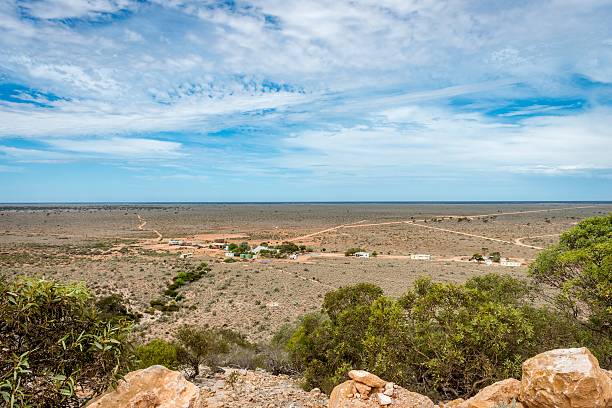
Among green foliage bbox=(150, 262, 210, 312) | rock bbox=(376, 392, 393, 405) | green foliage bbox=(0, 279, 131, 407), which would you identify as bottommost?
green foliage bbox=(150, 262, 210, 312)

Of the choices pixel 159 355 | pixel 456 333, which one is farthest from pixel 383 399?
pixel 159 355

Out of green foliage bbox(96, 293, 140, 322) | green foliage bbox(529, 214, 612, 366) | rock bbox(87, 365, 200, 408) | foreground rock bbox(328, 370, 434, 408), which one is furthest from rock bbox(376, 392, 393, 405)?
green foliage bbox(96, 293, 140, 322)

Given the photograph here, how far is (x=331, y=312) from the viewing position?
39.0 feet

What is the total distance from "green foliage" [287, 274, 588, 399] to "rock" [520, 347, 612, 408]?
7.98 ft

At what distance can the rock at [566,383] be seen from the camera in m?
5.59

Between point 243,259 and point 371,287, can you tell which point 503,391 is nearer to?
point 371,287

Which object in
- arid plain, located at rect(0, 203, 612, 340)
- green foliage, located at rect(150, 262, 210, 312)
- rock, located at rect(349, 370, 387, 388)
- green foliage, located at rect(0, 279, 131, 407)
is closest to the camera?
green foliage, located at rect(0, 279, 131, 407)

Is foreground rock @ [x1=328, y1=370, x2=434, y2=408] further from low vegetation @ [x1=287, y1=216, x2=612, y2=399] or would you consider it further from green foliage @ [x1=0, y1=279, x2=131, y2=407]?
green foliage @ [x1=0, y1=279, x2=131, y2=407]

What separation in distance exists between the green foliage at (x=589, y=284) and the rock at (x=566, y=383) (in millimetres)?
3698

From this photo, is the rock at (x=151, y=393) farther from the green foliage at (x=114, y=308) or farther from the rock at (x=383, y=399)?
the green foliage at (x=114, y=308)

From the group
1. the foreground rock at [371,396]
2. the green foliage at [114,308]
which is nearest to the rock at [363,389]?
the foreground rock at [371,396]

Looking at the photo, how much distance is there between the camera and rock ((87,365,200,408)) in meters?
5.26

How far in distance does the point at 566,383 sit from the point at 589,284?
5113 millimetres

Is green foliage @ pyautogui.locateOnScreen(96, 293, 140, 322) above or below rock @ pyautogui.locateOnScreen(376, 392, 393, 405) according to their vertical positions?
below
